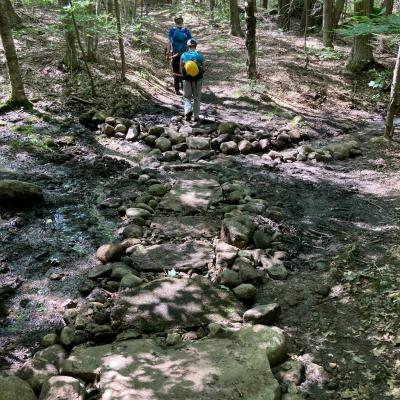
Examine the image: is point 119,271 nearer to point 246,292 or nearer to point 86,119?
point 246,292

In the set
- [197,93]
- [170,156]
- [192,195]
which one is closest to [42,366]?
[192,195]

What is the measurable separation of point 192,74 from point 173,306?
21.5ft

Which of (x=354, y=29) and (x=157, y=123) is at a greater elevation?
(x=354, y=29)

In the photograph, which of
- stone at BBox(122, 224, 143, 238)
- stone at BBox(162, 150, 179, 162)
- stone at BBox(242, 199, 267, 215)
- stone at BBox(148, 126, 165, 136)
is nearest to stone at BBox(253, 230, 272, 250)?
stone at BBox(242, 199, 267, 215)

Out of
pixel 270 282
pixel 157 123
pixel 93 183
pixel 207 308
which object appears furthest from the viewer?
pixel 157 123

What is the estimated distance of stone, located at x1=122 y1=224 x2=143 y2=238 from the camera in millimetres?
6125

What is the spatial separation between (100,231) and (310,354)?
3.47m

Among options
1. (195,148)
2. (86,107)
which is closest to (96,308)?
(195,148)

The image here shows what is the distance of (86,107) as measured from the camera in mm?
10734

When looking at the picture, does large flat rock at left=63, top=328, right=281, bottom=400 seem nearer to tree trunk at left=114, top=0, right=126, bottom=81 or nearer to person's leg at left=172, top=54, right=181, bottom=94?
person's leg at left=172, top=54, right=181, bottom=94

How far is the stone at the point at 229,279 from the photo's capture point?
5.08m

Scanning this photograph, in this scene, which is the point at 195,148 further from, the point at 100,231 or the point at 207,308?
the point at 207,308

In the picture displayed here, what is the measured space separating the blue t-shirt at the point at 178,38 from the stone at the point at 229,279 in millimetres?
7798

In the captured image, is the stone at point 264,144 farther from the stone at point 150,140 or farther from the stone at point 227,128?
the stone at point 150,140
